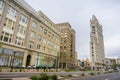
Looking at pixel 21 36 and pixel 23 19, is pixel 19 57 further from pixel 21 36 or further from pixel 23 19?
pixel 23 19

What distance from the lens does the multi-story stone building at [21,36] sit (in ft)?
114

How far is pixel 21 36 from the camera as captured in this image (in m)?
41.2

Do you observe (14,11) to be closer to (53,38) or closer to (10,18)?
(10,18)

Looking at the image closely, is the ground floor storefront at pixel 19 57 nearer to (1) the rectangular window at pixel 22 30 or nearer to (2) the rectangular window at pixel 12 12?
(1) the rectangular window at pixel 22 30

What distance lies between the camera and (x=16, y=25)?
3884cm

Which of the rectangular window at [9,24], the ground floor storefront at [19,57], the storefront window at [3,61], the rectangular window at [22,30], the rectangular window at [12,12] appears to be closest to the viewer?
the storefront window at [3,61]

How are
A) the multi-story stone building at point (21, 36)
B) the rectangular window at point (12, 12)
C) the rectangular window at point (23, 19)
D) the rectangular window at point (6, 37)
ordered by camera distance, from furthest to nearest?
1. the rectangular window at point (23, 19)
2. the rectangular window at point (12, 12)
3. the multi-story stone building at point (21, 36)
4. the rectangular window at point (6, 37)

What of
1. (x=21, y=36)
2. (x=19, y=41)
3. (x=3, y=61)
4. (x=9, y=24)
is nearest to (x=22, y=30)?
(x=21, y=36)

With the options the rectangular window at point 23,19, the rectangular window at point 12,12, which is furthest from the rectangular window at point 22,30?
the rectangular window at point 12,12

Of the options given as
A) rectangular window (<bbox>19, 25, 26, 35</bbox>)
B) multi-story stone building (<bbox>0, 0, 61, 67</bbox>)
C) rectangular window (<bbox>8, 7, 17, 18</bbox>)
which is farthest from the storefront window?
rectangular window (<bbox>8, 7, 17, 18</bbox>)

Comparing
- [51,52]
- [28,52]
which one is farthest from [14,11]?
[51,52]

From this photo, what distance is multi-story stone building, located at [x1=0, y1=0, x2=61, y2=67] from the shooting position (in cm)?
3462

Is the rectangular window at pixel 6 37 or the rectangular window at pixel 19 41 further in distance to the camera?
the rectangular window at pixel 19 41

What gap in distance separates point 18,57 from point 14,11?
45.0 ft
